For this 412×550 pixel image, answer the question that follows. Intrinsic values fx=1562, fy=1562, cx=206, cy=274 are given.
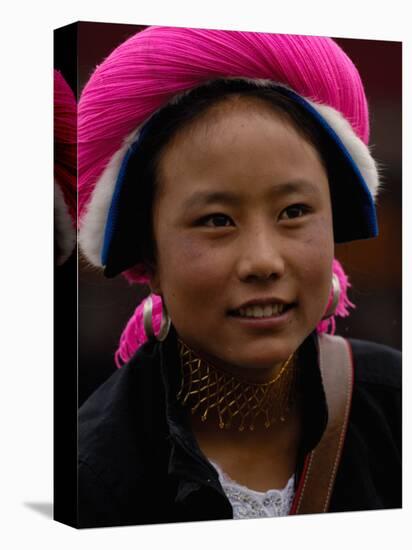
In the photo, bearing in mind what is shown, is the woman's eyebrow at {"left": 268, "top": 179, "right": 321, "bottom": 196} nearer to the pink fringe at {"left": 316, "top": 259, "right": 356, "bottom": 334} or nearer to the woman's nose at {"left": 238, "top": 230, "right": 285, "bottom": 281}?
the woman's nose at {"left": 238, "top": 230, "right": 285, "bottom": 281}

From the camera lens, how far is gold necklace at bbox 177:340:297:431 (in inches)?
246

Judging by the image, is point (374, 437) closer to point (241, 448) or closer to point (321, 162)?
point (241, 448)

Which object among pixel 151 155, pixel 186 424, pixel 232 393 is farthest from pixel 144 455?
pixel 151 155

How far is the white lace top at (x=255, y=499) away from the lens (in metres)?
6.34

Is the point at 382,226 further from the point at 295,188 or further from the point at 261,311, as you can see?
the point at 261,311

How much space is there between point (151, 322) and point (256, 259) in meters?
0.50

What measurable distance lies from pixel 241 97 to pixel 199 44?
266 mm

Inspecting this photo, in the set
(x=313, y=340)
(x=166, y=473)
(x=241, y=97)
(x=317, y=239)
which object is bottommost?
(x=166, y=473)

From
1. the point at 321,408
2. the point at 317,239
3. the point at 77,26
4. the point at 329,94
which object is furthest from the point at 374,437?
the point at 77,26

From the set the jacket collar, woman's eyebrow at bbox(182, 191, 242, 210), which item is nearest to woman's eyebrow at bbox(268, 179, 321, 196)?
woman's eyebrow at bbox(182, 191, 242, 210)

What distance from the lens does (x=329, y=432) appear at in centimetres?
655

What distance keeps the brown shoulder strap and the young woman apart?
0.40 ft

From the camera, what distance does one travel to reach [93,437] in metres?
6.13

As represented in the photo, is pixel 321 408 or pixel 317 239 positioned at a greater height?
pixel 317 239
